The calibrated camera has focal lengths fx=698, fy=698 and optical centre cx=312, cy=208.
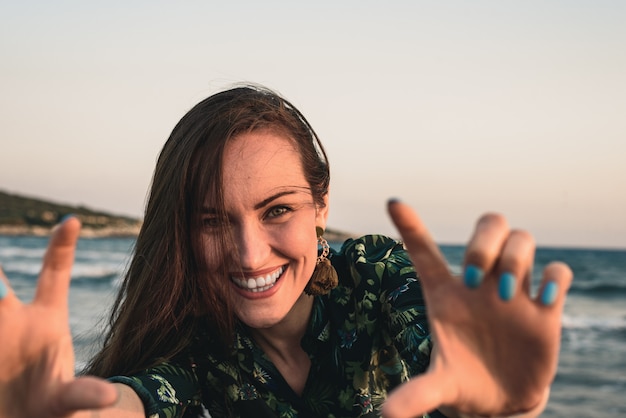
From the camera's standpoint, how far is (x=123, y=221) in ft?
211

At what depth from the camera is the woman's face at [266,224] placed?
2484 mm

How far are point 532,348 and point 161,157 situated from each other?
173 centimetres

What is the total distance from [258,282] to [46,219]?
62.2 meters

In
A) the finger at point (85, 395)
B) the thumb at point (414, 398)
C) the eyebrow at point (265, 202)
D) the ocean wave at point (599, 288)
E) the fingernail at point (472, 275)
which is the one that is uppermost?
the fingernail at point (472, 275)

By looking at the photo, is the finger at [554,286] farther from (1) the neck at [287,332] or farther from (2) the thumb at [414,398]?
(1) the neck at [287,332]

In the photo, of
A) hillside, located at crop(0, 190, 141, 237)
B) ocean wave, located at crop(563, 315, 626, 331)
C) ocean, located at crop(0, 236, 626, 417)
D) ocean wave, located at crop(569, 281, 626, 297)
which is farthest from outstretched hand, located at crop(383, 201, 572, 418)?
hillside, located at crop(0, 190, 141, 237)

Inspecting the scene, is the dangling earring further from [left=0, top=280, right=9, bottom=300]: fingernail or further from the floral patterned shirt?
[left=0, top=280, right=9, bottom=300]: fingernail

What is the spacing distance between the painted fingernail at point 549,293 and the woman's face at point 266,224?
1227 mm

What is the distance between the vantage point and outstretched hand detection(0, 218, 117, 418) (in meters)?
1.52

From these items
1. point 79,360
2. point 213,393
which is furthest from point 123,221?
point 213,393

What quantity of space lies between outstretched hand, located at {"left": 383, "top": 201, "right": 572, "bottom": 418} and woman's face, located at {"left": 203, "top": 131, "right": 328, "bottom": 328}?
996 mm

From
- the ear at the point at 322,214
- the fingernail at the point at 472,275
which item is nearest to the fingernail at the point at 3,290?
the fingernail at the point at 472,275

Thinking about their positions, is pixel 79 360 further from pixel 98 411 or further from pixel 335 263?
pixel 98 411

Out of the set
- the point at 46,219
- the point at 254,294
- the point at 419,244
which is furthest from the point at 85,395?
the point at 46,219
